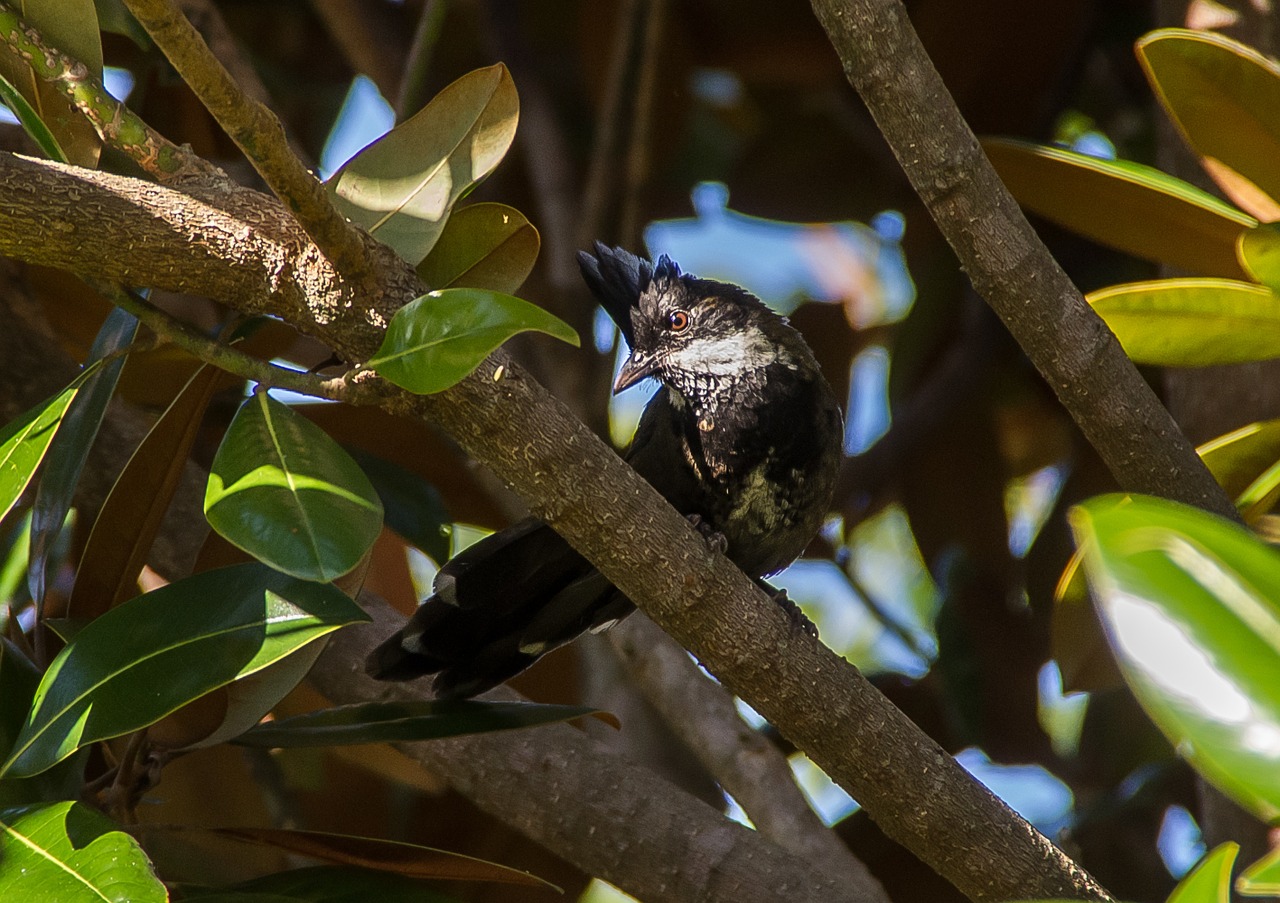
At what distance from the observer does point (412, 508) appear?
2879mm

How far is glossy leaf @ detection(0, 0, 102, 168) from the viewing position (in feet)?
5.72

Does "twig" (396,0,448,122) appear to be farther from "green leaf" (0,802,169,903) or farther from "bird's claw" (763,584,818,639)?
"green leaf" (0,802,169,903)

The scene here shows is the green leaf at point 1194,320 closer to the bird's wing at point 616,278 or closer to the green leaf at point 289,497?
the bird's wing at point 616,278

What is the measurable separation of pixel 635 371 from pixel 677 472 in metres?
0.39

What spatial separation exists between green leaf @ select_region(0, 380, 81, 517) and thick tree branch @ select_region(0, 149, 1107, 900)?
0.26m

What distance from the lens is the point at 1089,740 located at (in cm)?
386

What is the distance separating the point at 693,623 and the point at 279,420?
2.11ft

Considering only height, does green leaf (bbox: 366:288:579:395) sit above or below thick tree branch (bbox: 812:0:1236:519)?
below

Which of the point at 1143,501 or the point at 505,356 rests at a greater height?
the point at 1143,501

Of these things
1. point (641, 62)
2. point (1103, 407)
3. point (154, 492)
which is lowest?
point (154, 492)

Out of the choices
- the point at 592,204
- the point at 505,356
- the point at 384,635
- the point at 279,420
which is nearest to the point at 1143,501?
the point at 505,356

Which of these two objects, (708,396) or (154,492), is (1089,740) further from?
(154,492)

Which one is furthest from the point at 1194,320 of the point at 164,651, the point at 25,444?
the point at 25,444

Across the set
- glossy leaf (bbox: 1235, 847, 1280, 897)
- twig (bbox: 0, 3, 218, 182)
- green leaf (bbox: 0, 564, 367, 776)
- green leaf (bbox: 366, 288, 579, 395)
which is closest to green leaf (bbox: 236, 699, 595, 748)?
green leaf (bbox: 0, 564, 367, 776)
